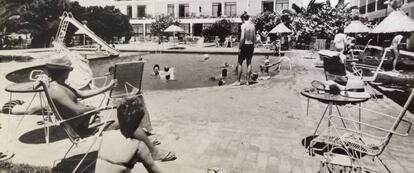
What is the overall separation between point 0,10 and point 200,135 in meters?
13.4

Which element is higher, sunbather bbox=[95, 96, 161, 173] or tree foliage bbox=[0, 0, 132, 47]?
tree foliage bbox=[0, 0, 132, 47]

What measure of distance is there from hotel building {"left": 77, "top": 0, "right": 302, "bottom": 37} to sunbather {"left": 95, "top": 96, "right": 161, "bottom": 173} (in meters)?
41.8

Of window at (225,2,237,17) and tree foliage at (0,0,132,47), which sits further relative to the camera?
window at (225,2,237,17)

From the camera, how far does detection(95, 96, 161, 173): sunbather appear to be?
8.21 ft

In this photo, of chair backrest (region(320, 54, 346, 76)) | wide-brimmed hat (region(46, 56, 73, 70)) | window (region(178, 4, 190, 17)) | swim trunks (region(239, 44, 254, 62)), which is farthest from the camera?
window (region(178, 4, 190, 17))

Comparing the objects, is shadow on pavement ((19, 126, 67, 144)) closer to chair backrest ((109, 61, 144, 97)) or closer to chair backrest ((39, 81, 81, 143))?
chair backrest ((109, 61, 144, 97))

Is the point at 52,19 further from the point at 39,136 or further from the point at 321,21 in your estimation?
the point at 39,136

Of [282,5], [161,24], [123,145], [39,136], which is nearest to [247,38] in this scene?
[39,136]

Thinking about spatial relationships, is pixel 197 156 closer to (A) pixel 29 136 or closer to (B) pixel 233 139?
(B) pixel 233 139

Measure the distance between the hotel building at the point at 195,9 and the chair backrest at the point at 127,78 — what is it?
39490 mm

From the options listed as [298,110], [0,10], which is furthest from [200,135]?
[0,10]

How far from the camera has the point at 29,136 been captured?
16.4ft

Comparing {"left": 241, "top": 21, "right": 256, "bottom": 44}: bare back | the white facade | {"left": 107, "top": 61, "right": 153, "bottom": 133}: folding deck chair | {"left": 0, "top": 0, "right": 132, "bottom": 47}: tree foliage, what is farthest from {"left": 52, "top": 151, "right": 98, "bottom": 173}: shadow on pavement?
the white facade

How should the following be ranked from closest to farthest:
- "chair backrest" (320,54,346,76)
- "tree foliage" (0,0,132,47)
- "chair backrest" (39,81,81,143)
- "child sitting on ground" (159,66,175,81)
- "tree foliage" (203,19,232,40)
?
"chair backrest" (39,81,81,143)
"chair backrest" (320,54,346,76)
"child sitting on ground" (159,66,175,81)
"tree foliage" (0,0,132,47)
"tree foliage" (203,19,232,40)
